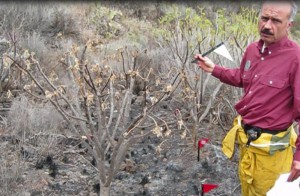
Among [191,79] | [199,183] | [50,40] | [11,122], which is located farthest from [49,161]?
[50,40]

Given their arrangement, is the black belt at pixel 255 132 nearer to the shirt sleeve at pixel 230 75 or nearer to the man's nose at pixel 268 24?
the shirt sleeve at pixel 230 75

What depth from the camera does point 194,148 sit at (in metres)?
5.17

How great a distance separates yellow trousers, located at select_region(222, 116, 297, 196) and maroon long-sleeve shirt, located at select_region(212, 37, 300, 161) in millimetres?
95

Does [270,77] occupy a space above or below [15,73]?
above

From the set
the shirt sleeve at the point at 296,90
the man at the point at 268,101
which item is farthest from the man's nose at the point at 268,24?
the shirt sleeve at the point at 296,90

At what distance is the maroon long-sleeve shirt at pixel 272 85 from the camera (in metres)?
3.02

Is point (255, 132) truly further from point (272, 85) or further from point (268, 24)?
point (268, 24)

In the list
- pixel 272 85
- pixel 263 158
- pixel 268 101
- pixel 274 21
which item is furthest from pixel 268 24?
pixel 263 158

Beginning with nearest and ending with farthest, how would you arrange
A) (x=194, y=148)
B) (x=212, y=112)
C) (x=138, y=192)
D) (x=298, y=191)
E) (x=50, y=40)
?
1. (x=298, y=191)
2. (x=138, y=192)
3. (x=194, y=148)
4. (x=212, y=112)
5. (x=50, y=40)

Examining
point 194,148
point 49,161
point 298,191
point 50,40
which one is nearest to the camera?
point 298,191

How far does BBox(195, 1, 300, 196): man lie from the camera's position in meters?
2.98

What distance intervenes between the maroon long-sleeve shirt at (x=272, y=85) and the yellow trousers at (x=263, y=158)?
0.10 meters

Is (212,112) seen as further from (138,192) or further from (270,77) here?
(270,77)

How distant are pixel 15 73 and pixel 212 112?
248cm
